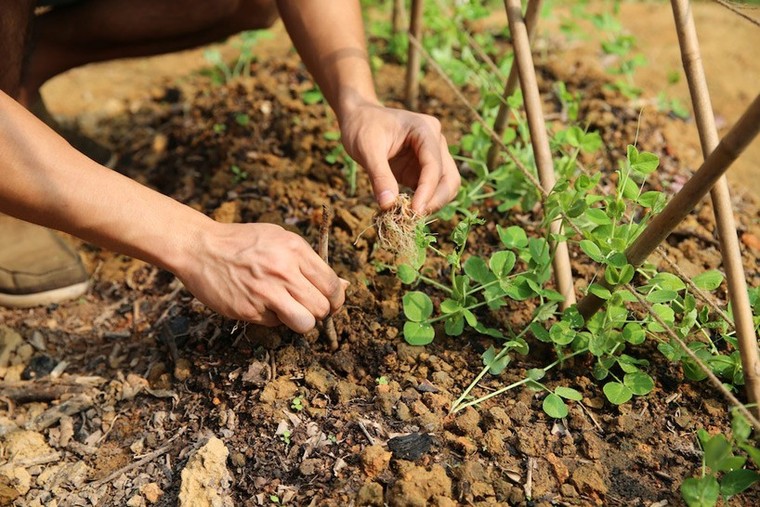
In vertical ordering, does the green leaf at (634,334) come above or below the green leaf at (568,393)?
above

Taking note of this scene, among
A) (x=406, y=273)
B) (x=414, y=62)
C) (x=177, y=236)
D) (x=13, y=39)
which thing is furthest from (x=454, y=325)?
(x=13, y=39)

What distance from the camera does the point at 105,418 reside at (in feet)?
5.84

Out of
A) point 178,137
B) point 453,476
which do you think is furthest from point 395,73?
point 453,476

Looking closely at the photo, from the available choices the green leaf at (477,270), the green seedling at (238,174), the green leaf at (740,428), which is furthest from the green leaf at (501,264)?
the green seedling at (238,174)

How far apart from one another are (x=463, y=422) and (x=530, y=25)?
110 cm

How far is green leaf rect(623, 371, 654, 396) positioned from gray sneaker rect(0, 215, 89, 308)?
5.30ft

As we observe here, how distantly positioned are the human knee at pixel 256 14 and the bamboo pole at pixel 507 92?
0.86m

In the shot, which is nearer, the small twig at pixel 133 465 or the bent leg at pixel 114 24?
the small twig at pixel 133 465

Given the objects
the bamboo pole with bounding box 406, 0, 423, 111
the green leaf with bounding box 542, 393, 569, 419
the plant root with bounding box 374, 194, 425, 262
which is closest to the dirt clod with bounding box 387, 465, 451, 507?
the green leaf with bounding box 542, 393, 569, 419

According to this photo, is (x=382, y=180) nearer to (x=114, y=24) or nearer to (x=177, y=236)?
(x=177, y=236)

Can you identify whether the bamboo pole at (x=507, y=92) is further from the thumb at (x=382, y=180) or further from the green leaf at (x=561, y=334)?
the green leaf at (x=561, y=334)

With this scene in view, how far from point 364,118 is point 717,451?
1.06m

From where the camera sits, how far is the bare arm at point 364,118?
1619 millimetres

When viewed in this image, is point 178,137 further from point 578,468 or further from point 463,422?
point 578,468
